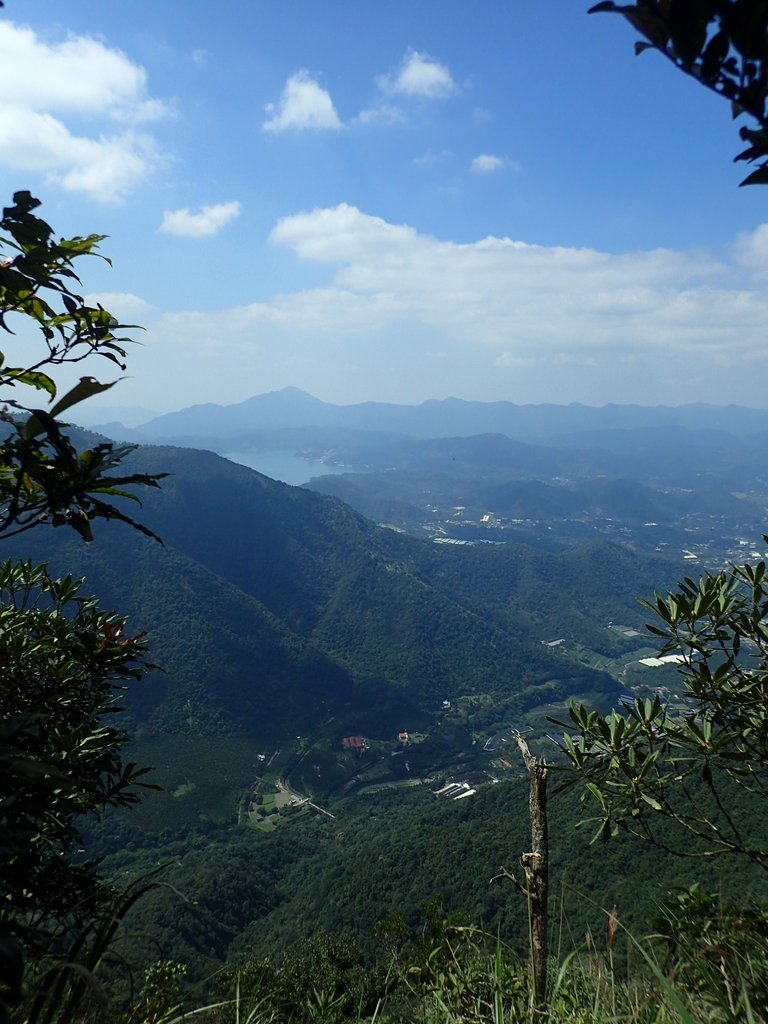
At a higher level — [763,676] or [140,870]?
[763,676]

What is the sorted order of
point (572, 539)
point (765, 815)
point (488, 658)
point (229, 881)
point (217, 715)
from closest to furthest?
point (765, 815), point (229, 881), point (217, 715), point (488, 658), point (572, 539)

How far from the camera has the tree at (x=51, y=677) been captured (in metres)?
1.27

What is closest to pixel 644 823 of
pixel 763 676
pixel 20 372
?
pixel 763 676

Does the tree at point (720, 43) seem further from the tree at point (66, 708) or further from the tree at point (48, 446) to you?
the tree at point (66, 708)

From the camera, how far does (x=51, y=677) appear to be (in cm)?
283

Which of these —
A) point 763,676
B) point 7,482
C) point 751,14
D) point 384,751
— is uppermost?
point 751,14

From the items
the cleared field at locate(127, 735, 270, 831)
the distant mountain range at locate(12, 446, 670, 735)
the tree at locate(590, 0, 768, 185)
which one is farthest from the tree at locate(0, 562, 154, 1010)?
the distant mountain range at locate(12, 446, 670, 735)

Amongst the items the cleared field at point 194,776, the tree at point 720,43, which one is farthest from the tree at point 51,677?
the cleared field at point 194,776

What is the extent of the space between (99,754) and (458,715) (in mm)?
64058

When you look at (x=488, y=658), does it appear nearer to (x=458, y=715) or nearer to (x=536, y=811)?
(x=458, y=715)

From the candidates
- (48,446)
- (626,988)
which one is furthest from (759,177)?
(626,988)

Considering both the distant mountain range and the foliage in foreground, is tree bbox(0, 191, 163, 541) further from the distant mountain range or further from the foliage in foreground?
the distant mountain range

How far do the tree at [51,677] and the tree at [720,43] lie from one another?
1.35m

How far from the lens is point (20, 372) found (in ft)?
6.66
